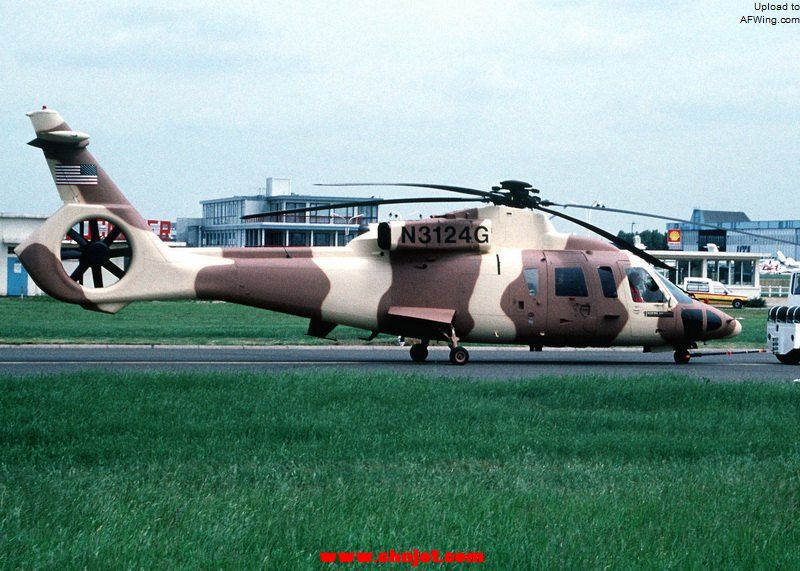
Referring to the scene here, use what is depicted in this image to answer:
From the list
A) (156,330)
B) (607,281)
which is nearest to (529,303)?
(607,281)

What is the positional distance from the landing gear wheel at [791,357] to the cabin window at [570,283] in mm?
5026

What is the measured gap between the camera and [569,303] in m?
22.1

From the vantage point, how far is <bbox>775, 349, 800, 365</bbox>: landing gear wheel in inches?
913

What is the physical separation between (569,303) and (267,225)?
76.0 m

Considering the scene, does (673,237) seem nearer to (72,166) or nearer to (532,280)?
(532,280)

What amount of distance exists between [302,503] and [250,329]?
2739cm

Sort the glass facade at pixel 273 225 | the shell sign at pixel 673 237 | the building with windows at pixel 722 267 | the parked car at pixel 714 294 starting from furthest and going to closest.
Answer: the glass facade at pixel 273 225
the shell sign at pixel 673 237
the building with windows at pixel 722 267
the parked car at pixel 714 294

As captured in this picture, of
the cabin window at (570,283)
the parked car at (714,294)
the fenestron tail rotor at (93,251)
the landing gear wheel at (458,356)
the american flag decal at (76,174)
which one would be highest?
the american flag decal at (76,174)

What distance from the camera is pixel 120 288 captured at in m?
20.2

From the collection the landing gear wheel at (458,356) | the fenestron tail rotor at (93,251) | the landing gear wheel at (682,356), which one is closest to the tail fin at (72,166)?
the fenestron tail rotor at (93,251)

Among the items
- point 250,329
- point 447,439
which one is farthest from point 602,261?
point 250,329

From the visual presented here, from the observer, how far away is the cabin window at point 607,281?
73.0ft

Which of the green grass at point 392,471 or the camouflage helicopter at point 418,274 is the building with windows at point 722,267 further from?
the green grass at point 392,471

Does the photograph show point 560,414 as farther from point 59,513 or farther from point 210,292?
point 210,292
